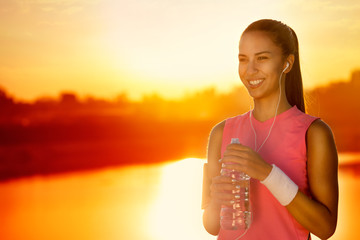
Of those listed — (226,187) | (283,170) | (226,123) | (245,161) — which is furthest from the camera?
(226,123)

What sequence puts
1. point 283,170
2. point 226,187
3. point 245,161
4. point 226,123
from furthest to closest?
point 226,123 < point 283,170 < point 226,187 < point 245,161

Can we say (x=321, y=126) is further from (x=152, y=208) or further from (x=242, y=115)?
(x=152, y=208)

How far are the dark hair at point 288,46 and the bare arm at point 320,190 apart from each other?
23cm

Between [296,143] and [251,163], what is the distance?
292mm

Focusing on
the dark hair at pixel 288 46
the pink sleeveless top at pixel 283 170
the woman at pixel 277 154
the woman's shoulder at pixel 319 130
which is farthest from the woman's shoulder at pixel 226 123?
the woman's shoulder at pixel 319 130

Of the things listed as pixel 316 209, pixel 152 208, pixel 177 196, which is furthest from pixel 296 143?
pixel 177 196

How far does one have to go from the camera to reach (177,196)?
13.6 m

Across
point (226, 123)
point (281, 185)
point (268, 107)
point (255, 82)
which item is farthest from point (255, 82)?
point (281, 185)

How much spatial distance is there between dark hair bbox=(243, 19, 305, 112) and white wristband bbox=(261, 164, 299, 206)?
1.39 feet

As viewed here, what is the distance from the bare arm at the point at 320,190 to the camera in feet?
6.59

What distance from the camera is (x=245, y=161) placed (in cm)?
193

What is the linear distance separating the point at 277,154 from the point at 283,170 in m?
0.08

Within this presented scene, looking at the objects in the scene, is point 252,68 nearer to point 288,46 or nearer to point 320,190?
point 288,46

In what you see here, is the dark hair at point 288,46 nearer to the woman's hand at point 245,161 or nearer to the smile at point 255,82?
the smile at point 255,82
